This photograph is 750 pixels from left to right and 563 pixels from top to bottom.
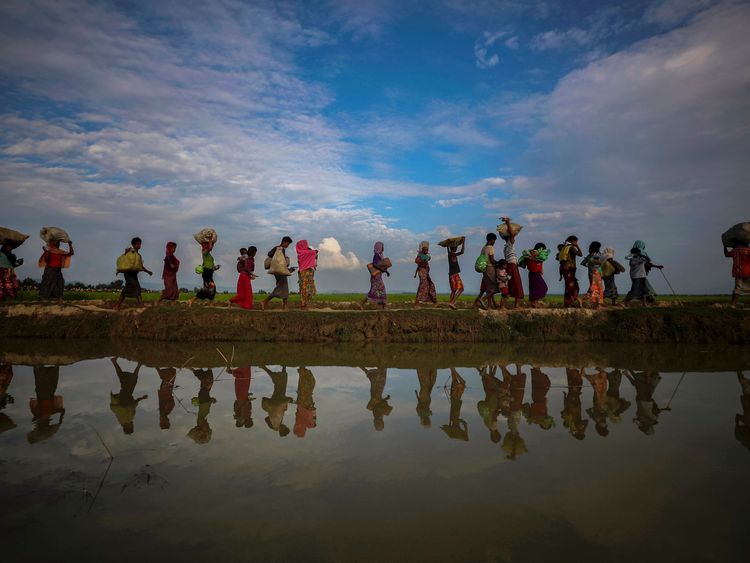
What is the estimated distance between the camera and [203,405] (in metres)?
4.77

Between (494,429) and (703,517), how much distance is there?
1724mm

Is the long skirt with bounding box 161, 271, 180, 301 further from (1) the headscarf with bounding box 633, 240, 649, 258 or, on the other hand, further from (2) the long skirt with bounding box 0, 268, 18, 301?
(1) the headscarf with bounding box 633, 240, 649, 258

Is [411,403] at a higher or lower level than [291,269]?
lower

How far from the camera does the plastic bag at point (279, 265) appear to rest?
471 inches

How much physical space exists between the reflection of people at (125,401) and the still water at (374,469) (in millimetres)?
43

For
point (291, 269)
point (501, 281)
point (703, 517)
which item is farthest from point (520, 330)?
point (703, 517)

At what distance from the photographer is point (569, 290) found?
1260 cm

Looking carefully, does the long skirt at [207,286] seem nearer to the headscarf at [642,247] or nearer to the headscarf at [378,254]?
the headscarf at [378,254]

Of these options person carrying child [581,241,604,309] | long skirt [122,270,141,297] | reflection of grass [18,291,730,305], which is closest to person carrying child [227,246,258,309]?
long skirt [122,270,141,297]

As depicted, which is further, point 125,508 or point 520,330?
point 520,330

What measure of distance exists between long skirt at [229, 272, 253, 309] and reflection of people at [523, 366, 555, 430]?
852 centimetres

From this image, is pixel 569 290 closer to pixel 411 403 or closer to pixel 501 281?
A: pixel 501 281

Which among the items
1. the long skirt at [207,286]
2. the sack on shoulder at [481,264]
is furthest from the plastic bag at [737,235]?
the long skirt at [207,286]

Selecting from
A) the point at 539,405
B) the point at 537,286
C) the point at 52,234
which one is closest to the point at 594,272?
the point at 537,286
